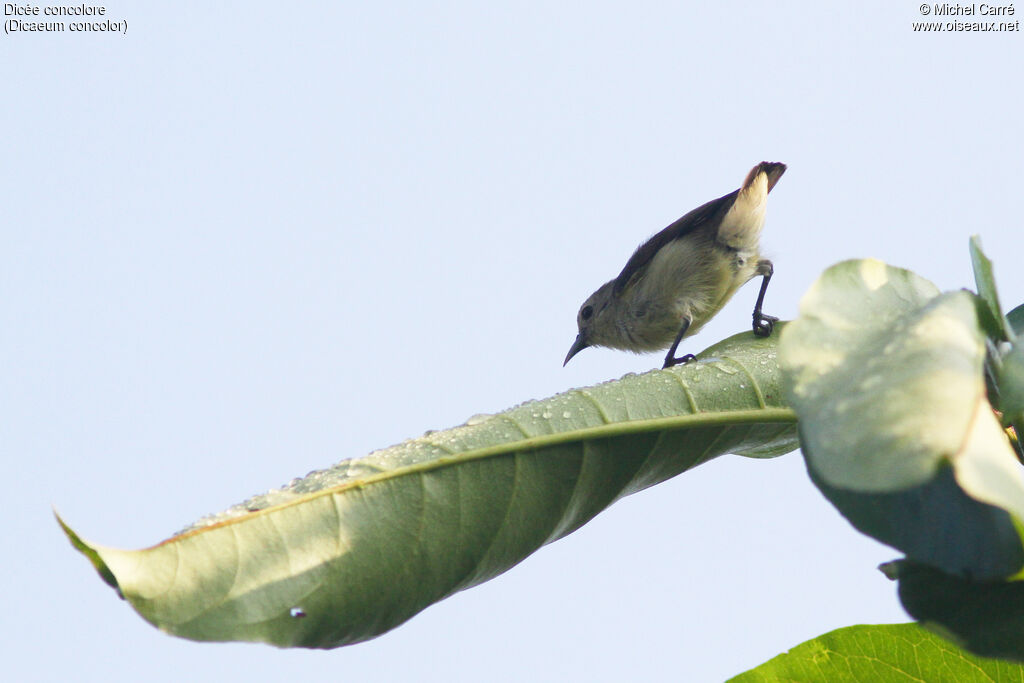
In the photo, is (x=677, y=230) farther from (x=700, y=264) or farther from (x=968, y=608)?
(x=968, y=608)

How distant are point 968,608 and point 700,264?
477cm

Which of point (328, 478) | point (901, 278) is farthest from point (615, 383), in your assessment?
point (901, 278)

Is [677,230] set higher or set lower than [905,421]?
higher

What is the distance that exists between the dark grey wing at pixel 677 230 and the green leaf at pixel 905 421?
15.4ft

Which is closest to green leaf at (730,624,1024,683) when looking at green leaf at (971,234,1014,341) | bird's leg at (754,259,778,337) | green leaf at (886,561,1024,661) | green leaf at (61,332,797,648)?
green leaf at (61,332,797,648)

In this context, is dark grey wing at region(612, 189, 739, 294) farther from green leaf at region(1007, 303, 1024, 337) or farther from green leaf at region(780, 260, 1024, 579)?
green leaf at region(780, 260, 1024, 579)

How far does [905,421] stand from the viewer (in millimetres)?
1052

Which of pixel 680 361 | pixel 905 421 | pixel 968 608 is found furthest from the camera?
pixel 680 361

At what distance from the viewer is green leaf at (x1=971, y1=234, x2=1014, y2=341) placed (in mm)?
1418

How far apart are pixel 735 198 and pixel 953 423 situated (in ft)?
16.6

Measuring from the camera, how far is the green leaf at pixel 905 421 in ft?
3.39

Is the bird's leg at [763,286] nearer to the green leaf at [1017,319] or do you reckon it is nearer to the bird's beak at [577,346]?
the bird's beak at [577,346]

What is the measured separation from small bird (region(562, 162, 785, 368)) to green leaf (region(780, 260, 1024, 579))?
421 centimetres

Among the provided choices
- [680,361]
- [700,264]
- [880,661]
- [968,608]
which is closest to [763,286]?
[700,264]
